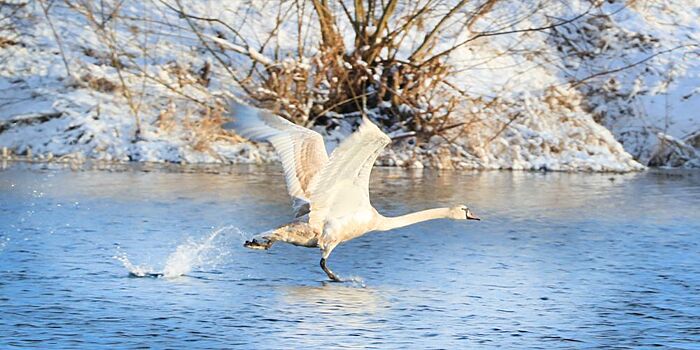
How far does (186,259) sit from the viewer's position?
8.76m

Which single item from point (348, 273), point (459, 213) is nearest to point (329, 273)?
point (348, 273)

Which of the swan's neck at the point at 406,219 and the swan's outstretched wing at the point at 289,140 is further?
the swan's neck at the point at 406,219

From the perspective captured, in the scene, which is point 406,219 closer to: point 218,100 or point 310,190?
point 310,190

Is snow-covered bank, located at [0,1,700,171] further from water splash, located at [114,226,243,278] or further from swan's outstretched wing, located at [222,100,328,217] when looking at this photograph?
swan's outstretched wing, located at [222,100,328,217]

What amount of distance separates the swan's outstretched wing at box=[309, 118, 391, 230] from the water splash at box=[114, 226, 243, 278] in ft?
3.12

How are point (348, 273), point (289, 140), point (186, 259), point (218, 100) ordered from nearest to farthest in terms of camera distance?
1. point (289, 140)
2. point (348, 273)
3. point (186, 259)
4. point (218, 100)

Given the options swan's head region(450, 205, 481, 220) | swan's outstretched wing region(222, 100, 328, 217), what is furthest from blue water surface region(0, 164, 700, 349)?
swan's outstretched wing region(222, 100, 328, 217)

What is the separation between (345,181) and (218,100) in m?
10.3

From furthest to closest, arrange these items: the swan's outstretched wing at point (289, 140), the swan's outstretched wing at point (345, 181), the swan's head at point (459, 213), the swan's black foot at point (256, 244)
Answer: the swan's head at point (459, 213)
the swan's outstretched wing at point (289, 140)
the swan's black foot at point (256, 244)
the swan's outstretched wing at point (345, 181)

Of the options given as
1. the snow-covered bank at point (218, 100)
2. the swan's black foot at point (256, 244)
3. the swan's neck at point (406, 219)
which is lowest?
the swan's black foot at point (256, 244)

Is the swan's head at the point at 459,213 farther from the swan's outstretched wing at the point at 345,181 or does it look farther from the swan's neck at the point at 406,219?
the swan's outstretched wing at the point at 345,181

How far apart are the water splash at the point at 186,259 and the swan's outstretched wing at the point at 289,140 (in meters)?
0.96

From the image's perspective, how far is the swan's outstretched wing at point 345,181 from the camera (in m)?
7.77

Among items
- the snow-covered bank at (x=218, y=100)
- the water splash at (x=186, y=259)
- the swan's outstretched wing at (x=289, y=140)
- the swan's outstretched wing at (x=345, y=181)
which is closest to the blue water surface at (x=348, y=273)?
the water splash at (x=186, y=259)
